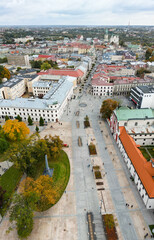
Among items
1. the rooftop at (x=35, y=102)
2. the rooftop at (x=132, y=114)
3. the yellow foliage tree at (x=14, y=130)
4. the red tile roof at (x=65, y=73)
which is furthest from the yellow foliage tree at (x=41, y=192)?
the red tile roof at (x=65, y=73)

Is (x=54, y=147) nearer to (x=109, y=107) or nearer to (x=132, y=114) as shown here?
(x=132, y=114)

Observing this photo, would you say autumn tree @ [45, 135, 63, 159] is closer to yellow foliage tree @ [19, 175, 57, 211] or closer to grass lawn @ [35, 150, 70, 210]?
grass lawn @ [35, 150, 70, 210]

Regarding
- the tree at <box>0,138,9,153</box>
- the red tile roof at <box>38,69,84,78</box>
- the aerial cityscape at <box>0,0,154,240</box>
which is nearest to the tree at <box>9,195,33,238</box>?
the aerial cityscape at <box>0,0,154,240</box>

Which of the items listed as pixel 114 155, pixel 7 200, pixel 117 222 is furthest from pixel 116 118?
pixel 7 200

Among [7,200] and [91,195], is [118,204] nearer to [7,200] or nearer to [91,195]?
[91,195]

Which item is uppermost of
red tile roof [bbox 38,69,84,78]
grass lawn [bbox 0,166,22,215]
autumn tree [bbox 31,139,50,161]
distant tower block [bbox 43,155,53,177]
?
red tile roof [bbox 38,69,84,78]

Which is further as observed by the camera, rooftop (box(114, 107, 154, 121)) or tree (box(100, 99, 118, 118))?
tree (box(100, 99, 118, 118))
